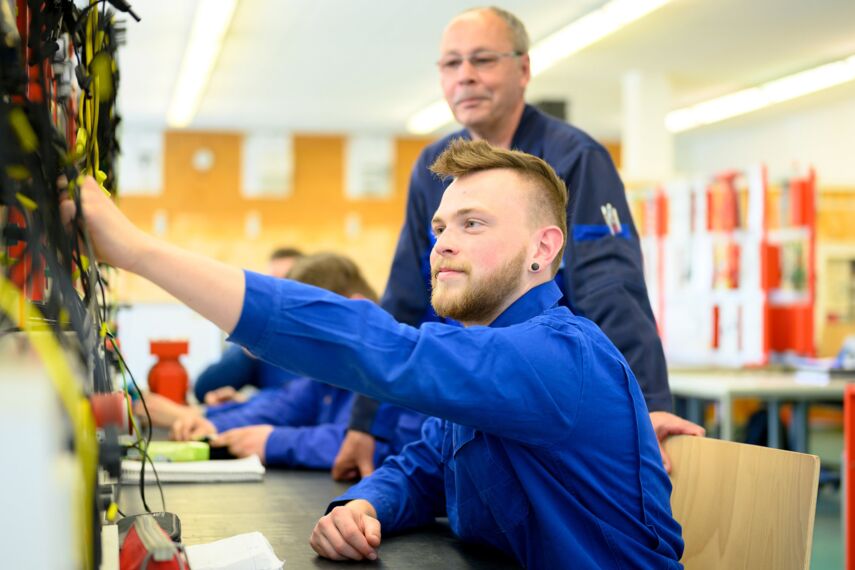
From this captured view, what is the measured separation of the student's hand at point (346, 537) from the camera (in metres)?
1.27

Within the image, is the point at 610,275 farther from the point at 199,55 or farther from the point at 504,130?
the point at 199,55

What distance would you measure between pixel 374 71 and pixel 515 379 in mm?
7746

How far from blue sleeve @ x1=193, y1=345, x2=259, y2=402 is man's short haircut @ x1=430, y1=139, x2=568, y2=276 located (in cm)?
258

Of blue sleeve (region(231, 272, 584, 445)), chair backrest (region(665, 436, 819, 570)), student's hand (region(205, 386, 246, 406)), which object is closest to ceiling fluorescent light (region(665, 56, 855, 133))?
student's hand (region(205, 386, 246, 406))

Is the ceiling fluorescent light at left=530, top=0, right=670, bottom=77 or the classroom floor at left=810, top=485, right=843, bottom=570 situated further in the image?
the ceiling fluorescent light at left=530, top=0, right=670, bottom=77

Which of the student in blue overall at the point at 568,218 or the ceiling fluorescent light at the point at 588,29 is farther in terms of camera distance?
the ceiling fluorescent light at the point at 588,29

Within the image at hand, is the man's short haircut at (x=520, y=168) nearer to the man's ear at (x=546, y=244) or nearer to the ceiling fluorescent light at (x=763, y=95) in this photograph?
the man's ear at (x=546, y=244)

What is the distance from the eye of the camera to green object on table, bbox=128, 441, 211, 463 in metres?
2.03

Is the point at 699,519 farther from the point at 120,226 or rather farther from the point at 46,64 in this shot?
the point at 46,64

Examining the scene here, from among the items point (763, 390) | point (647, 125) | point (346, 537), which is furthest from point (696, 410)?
point (346, 537)

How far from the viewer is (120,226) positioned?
35.5 inches

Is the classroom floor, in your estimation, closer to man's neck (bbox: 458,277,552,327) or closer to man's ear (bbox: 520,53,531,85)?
man's ear (bbox: 520,53,531,85)

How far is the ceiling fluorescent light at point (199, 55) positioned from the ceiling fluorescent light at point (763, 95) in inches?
159

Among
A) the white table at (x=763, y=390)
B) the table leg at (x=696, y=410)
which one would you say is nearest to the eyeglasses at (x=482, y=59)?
the white table at (x=763, y=390)
